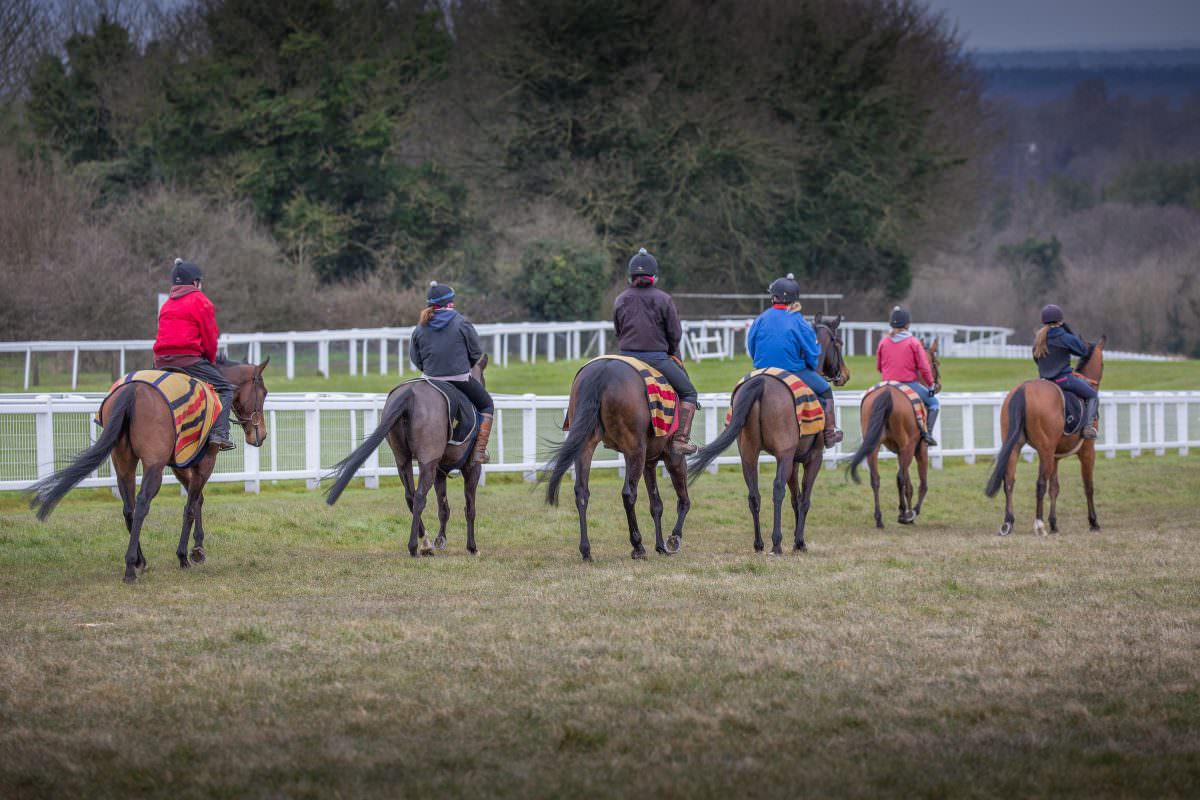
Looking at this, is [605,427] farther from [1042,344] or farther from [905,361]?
[905,361]

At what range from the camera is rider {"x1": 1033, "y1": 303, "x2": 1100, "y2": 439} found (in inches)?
631

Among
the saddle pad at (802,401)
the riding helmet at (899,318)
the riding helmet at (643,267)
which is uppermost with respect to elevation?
the riding helmet at (643,267)

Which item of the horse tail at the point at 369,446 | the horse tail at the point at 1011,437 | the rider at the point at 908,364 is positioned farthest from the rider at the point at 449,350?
the rider at the point at 908,364

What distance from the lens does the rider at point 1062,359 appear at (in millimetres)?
16016

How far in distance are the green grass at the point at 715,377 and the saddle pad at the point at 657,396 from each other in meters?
15.2

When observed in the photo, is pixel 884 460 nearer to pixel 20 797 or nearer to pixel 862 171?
pixel 20 797

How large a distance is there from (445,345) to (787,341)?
2.96 metres

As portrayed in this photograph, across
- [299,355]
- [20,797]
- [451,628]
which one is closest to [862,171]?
[299,355]

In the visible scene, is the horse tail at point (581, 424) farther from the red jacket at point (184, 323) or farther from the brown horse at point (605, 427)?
the red jacket at point (184, 323)

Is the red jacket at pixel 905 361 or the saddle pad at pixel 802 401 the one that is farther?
the red jacket at pixel 905 361

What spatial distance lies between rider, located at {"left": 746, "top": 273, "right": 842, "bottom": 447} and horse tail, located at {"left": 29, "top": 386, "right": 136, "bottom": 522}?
5.30m

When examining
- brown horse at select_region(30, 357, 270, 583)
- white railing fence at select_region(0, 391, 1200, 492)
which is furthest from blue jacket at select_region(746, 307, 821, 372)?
brown horse at select_region(30, 357, 270, 583)

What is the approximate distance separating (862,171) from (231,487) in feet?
123

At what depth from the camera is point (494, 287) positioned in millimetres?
43656
